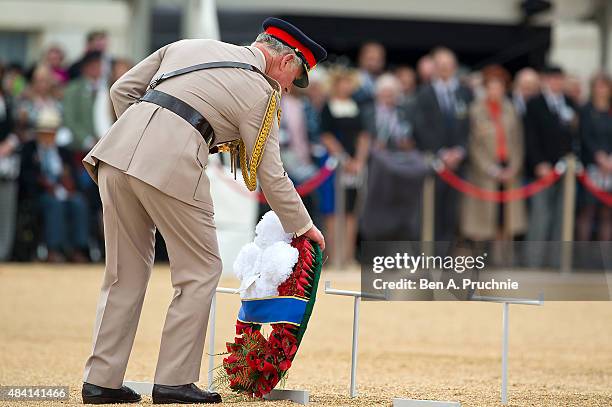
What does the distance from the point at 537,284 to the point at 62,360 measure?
3.27 meters

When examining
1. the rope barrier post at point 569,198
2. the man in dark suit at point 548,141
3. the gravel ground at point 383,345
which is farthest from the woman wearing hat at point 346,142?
the rope barrier post at point 569,198

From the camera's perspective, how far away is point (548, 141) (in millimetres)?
15188

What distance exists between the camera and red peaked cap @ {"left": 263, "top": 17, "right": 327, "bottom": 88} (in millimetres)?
5953

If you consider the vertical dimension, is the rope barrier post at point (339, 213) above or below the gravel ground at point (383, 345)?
above

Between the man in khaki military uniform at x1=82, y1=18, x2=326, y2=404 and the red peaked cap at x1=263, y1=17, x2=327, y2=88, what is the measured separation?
0.15 feet

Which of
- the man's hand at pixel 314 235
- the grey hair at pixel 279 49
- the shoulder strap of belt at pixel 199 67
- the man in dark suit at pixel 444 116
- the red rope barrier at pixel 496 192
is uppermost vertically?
the man in dark suit at pixel 444 116

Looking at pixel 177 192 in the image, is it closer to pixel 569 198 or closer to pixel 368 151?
pixel 368 151

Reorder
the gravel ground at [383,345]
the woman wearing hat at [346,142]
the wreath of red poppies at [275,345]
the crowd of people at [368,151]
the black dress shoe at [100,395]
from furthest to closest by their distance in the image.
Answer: the woman wearing hat at [346,142] → the crowd of people at [368,151] → the gravel ground at [383,345] → the wreath of red poppies at [275,345] → the black dress shoe at [100,395]

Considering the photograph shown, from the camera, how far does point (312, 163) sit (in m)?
14.9

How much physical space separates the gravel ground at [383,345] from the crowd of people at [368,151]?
3.16 feet

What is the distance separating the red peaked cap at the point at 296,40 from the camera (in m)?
5.95

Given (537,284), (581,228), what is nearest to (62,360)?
(537,284)

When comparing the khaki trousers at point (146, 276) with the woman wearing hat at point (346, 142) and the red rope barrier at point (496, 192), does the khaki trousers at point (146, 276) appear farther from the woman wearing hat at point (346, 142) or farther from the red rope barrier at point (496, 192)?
the red rope barrier at point (496, 192)

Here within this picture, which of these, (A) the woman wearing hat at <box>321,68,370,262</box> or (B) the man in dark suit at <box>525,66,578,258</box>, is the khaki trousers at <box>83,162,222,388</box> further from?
(B) the man in dark suit at <box>525,66,578,258</box>
